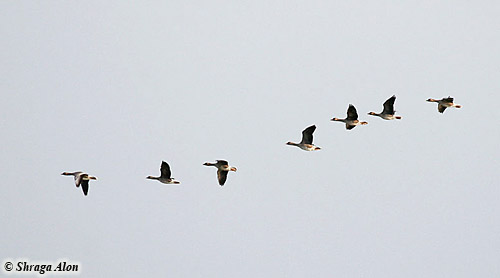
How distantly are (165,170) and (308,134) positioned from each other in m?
7.79

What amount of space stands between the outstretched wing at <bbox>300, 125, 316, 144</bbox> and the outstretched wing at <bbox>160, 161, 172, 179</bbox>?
7.28 m

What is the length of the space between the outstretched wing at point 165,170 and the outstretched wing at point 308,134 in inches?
287

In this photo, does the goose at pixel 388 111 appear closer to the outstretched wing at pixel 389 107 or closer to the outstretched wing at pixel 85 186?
the outstretched wing at pixel 389 107

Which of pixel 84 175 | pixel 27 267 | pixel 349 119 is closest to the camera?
pixel 84 175

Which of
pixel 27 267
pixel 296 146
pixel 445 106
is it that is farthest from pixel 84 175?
pixel 445 106

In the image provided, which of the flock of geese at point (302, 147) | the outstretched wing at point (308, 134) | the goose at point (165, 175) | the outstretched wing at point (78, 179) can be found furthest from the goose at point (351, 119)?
the outstretched wing at point (78, 179)

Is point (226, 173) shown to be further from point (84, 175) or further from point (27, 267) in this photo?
point (27, 267)

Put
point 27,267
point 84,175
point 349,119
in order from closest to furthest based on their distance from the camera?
point 84,175, point 349,119, point 27,267

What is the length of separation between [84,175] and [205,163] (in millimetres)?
6742

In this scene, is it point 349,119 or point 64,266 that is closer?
point 349,119

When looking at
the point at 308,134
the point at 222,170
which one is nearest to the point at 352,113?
the point at 308,134

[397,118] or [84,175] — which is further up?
[397,118]

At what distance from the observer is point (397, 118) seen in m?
61.8

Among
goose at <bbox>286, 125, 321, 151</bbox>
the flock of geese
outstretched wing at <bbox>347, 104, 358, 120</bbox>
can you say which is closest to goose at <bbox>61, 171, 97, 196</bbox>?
the flock of geese
